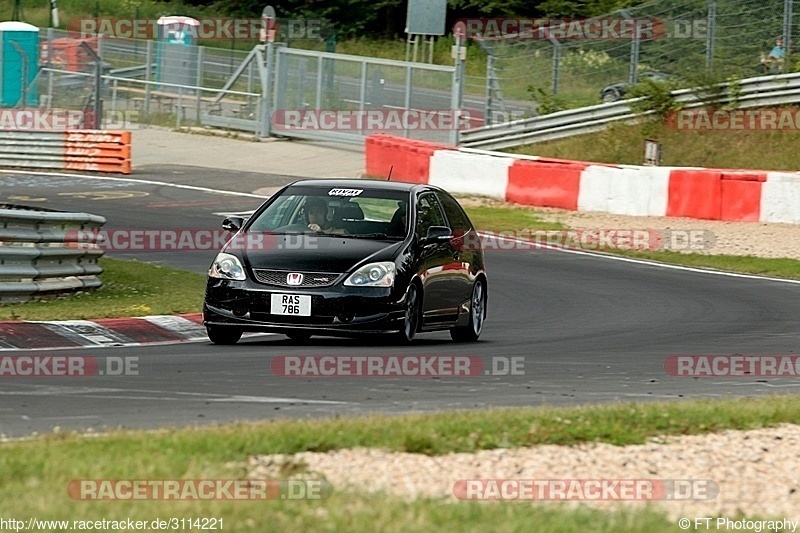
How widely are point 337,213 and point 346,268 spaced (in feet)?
3.35

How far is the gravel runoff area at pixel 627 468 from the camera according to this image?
6613mm

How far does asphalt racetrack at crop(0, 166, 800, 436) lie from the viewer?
8.94 m

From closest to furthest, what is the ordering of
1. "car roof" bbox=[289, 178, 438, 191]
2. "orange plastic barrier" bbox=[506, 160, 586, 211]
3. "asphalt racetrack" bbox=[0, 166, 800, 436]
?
"asphalt racetrack" bbox=[0, 166, 800, 436] → "car roof" bbox=[289, 178, 438, 191] → "orange plastic barrier" bbox=[506, 160, 586, 211]

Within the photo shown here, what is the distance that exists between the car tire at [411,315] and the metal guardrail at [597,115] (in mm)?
17782

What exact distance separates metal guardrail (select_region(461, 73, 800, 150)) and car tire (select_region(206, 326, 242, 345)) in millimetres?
18573

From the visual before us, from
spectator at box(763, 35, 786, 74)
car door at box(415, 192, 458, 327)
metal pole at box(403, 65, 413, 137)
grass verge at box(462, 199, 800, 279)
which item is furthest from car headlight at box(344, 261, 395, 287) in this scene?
metal pole at box(403, 65, 413, 137)

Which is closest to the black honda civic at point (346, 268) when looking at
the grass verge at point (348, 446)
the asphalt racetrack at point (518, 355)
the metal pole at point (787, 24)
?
the asphalt racetrack at point (518, 355)

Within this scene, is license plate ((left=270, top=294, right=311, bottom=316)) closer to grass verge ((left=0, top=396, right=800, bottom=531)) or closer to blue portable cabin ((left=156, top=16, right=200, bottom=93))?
grass verge ((left=0, top=396, right=800, bottom=531))

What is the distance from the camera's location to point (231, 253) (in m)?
12.4

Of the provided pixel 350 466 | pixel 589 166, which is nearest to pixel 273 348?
pixel 350 466

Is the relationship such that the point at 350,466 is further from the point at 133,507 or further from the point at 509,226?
the point at 509,226

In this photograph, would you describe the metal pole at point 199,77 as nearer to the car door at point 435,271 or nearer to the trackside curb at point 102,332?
the trackside curb at point 102,332

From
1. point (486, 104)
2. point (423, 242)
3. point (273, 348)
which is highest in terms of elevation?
point (486, 104)

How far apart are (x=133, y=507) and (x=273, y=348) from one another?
6.38 metres
